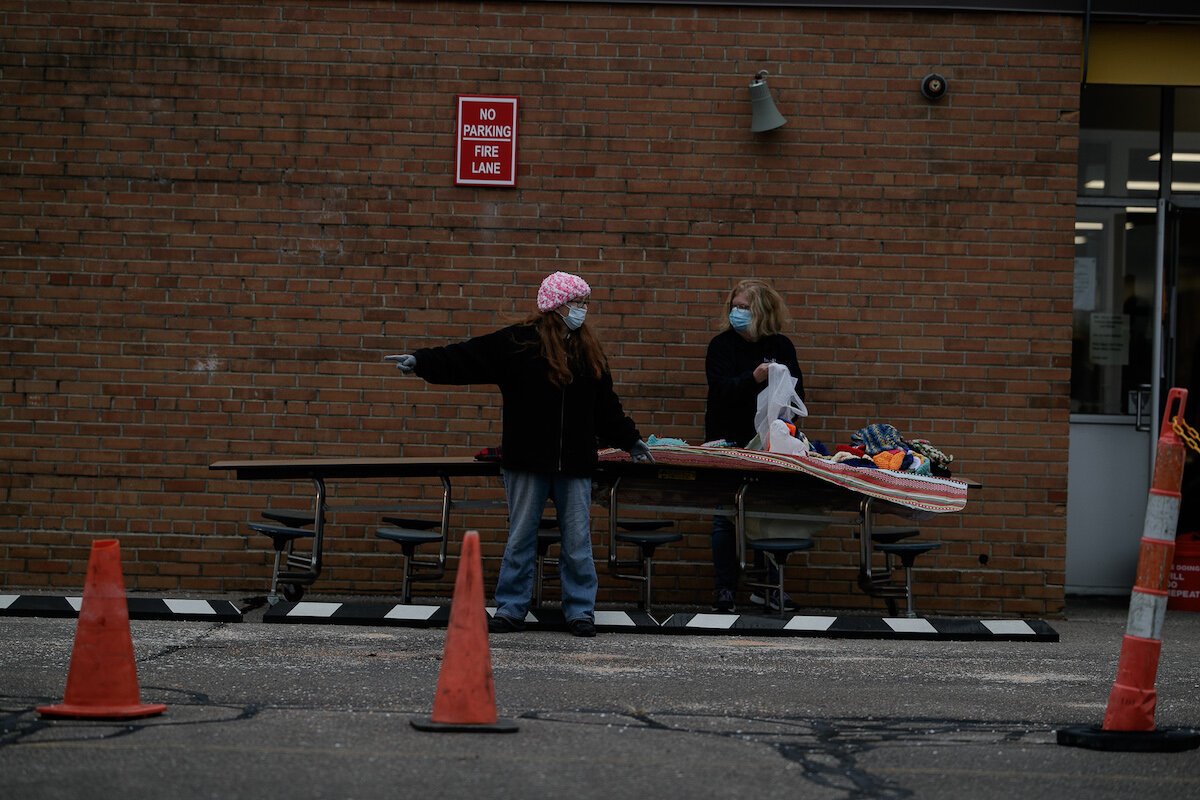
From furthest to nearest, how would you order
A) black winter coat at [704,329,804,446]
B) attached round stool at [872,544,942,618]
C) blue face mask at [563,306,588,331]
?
1. black winter coat at [704,329,804,446]
2. attached round stool at [872,544,942,618]
3. blue face mask at [563,306,588,331]

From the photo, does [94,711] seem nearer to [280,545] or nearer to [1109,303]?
[280,545]

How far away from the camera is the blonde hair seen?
10266 millimetres

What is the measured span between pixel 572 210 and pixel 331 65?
1.82 metres

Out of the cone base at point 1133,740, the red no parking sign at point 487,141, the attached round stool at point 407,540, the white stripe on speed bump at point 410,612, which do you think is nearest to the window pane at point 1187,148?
the red no parking sign at point 487,141

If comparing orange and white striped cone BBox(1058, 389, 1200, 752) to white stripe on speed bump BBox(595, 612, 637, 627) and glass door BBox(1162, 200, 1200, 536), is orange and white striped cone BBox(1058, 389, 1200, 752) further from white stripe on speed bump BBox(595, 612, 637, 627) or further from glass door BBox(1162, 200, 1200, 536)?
glass door BBox(1162, 200, 1200, 536)

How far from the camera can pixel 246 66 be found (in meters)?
11.0

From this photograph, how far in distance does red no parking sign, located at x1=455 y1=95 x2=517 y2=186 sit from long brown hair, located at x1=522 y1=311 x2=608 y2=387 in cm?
214

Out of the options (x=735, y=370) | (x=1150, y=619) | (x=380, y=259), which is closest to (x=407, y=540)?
(x=380, y=259)

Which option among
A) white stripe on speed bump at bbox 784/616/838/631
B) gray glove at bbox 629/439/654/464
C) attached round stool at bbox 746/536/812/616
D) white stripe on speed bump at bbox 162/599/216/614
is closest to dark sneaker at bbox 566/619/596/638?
gray glove at bbox 629/439/654/464

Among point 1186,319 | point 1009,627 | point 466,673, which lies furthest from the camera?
point 1186,319

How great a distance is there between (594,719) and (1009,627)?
13.5ft

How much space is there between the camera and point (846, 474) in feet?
31.8

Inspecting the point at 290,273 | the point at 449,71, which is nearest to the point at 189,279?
the point at 290,273

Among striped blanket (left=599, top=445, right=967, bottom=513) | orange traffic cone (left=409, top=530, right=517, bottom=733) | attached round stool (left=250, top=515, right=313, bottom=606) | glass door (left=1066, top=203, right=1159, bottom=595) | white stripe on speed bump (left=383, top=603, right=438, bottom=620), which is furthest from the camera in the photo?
glass door (left=1066, top=203, right=1159, bottom=595)
